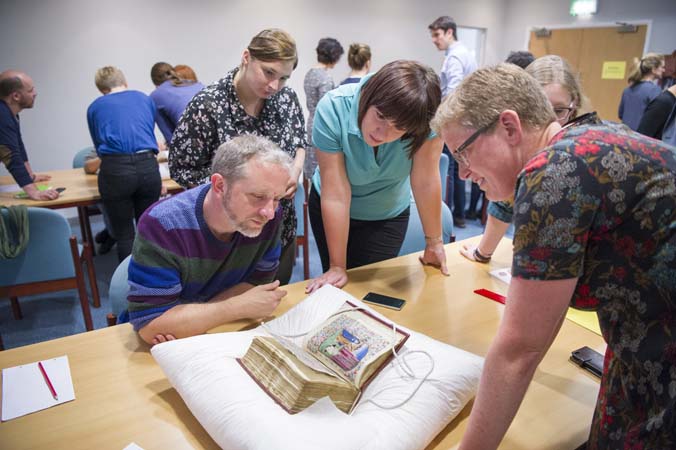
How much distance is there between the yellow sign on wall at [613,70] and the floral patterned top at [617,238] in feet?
20.0

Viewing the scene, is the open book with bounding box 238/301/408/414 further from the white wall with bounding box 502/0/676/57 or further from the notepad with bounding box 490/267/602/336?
the white wall with bounding box 502/0/676/57

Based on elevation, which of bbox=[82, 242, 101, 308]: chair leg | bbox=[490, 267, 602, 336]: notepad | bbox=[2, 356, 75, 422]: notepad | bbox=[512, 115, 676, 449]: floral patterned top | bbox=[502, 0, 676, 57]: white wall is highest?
bbox=[502, 0, 676, 57]: white wall

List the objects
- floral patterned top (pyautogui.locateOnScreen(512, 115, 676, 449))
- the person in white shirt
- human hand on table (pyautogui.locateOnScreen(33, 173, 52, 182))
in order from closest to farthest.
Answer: floral patterned top (pyautogui.locateOnScreen(512, 115, 676, 449))
human hand on table (pyautogui.locateOnScreen(33, 173, 52, 182))
the person in white shirt

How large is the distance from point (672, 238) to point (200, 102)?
151 centimetres

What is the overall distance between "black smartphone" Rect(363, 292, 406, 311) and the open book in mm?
196

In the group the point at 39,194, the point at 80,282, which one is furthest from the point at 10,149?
the point at 80,282

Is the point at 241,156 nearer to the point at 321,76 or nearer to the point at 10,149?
the point at 10,149

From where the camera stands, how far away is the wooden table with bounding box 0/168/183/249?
2.83 m

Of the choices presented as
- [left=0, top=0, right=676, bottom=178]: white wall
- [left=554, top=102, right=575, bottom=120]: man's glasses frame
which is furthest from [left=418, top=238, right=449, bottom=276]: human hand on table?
[left=0, top=0, right=676, bottom=178]: white wall

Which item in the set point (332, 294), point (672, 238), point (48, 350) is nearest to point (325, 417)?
point (332, 294)

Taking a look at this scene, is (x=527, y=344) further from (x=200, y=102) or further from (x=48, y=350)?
(x=200, y=102)

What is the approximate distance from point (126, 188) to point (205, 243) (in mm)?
1919

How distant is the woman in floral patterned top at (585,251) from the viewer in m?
0.68

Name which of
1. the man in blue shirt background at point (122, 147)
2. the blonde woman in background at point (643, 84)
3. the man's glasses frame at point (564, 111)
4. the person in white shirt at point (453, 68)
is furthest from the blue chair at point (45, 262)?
the blonde woman in background at point (643, 84)
